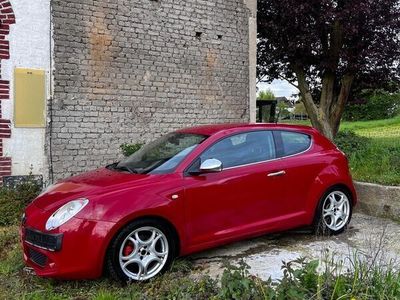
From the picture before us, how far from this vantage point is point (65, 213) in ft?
14.3

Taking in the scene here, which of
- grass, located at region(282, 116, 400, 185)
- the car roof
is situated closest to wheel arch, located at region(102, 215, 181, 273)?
the car roof

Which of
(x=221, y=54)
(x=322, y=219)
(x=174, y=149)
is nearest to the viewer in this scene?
(x=174, y=149)

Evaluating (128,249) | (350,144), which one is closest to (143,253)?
(128,249)

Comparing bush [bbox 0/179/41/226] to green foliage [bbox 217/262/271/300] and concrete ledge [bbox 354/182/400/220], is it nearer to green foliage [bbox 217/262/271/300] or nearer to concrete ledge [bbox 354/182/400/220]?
green foliage [bbox 217/262/271/300]

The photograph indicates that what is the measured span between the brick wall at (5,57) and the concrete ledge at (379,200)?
5.86 meters

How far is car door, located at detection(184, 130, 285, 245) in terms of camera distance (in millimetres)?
4875

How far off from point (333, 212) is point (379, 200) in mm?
1536

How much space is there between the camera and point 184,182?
4824 mm

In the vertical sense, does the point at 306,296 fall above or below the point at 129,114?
below

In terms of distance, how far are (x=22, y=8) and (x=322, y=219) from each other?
6.11 metres

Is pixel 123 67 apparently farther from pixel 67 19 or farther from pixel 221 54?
pixel 221 54

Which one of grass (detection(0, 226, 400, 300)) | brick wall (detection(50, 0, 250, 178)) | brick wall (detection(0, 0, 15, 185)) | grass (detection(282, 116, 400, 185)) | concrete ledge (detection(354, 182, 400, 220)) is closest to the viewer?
grass (detection(0, 226, 400, 300))

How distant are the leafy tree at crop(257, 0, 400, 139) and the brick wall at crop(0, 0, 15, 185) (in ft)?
20.8

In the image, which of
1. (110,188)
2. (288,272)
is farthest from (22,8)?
(288,272)
